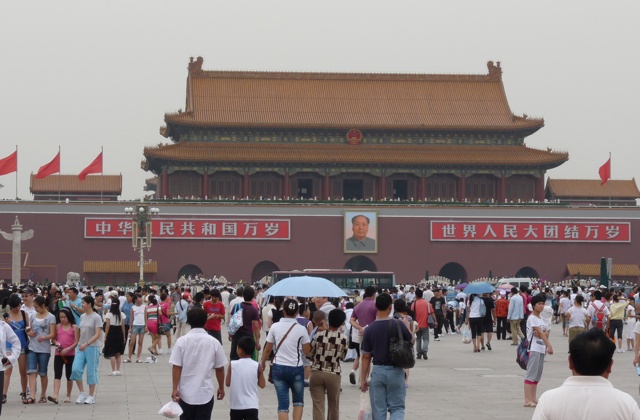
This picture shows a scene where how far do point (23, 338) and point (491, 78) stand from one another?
46.5 m

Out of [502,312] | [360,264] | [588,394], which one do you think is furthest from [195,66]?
[588,394]

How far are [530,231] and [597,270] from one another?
10.7 ft

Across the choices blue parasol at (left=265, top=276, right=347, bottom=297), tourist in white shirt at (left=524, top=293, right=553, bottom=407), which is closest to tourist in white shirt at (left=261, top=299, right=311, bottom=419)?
tourist in white shirt at (left=524, top=293, right=553, bottom=407)

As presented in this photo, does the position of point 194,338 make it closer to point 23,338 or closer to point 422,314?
point 23,338

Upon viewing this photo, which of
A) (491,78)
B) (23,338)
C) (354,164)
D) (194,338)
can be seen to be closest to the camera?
(194,338)

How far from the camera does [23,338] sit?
1427cm

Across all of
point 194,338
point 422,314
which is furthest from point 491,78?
point 194,338

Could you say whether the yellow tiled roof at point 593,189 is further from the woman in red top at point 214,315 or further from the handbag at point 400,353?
the handbag at point 400,353

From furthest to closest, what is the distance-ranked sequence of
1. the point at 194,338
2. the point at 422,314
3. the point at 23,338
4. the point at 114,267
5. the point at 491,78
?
the point at 491,78 < the point at 114,267 < the point at 422,314 < the point at 23,338 < the point at 194,338

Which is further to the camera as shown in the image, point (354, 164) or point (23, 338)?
point (354, 164)

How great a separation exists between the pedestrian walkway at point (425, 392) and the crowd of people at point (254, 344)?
320 millimetres

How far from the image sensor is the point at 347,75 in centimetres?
5844

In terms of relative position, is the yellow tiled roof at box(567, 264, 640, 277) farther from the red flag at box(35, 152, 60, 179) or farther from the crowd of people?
the crowd of people

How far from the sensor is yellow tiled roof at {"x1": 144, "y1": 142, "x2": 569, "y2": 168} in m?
53.3
